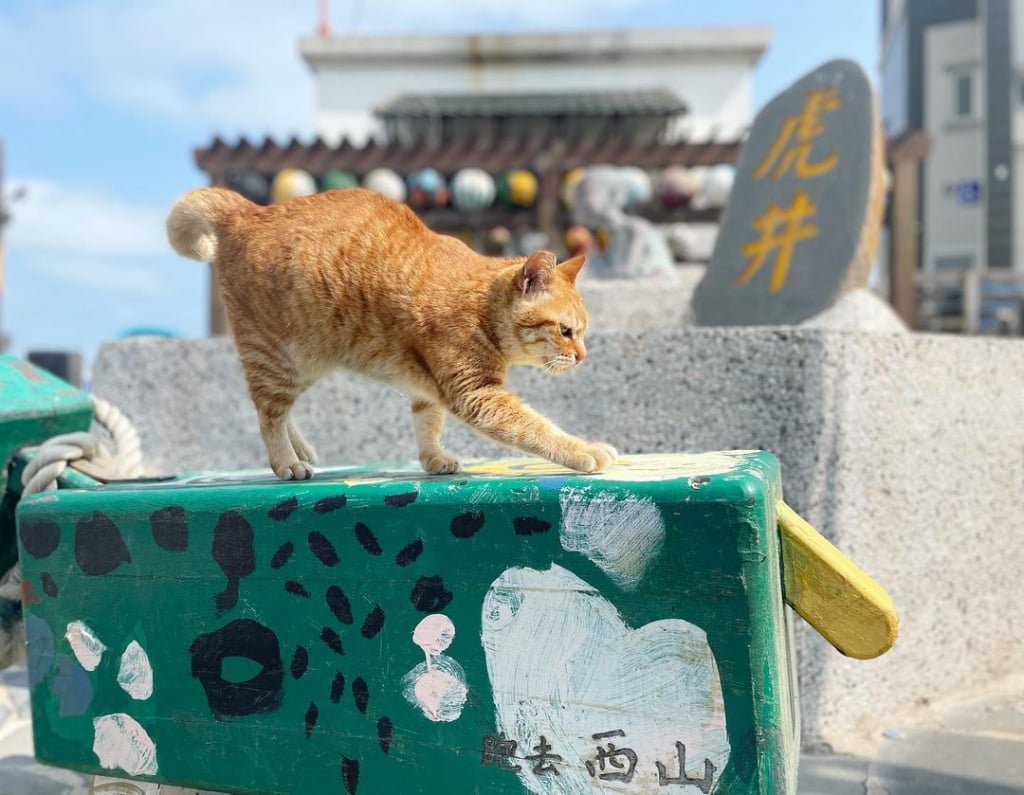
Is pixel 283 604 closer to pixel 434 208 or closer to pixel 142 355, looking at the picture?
pixel 142 355

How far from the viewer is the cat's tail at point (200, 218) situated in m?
1.62

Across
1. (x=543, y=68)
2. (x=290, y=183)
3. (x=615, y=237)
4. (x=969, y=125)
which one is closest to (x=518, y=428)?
(x=615, y=237)

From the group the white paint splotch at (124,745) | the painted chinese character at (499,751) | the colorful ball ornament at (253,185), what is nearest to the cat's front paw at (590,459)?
the painted chinese character at (499,751)

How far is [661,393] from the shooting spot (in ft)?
7.16

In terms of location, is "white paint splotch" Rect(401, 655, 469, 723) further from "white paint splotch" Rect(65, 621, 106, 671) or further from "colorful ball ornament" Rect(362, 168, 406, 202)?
"colorful ball ornament" Rect(362, 168, 406, 202)

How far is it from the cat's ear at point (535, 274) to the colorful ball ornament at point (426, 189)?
27.1ft

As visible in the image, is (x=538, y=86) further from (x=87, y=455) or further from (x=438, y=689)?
(x=438, y=689)

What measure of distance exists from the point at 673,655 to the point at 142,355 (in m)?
2.23

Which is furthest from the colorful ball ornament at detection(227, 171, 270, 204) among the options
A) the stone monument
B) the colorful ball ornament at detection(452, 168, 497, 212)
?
the stone monument

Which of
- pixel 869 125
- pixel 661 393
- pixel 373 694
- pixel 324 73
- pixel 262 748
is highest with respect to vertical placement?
pixel 324 73

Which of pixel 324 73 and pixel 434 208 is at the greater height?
pixel 324 73

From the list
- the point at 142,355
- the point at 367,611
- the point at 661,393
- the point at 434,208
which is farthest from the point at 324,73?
the point at 367,611

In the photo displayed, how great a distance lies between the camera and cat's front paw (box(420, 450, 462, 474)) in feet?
5.05

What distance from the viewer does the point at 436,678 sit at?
118 centimetres
